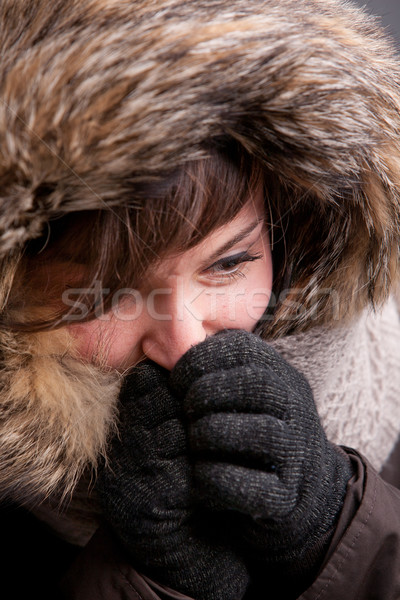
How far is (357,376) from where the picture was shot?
1082 mm

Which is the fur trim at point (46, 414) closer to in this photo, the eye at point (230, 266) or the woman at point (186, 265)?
the woman at point (186, 265)

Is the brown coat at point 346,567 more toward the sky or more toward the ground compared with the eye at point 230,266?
more toward the ground

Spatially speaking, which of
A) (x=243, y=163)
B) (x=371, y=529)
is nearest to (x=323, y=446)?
(x=371, y=529)

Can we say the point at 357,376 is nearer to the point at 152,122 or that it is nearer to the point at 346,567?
the point at 346,567

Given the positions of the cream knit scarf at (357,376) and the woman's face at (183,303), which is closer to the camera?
the woman's face at (183,303)

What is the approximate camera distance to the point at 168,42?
0.60 metres

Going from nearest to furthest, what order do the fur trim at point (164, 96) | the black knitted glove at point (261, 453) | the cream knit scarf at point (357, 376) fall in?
the fur trim at point (164, 96), the black knitted glove at point (261, 453), the cream knit scarf at point (357, 376)

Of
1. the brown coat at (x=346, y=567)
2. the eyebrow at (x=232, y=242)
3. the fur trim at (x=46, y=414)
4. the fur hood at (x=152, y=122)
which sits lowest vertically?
the brown coat at (x=346, y=567)

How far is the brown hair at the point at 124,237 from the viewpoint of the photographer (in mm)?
676

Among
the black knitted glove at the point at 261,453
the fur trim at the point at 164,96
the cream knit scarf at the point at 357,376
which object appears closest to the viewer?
the fur trim at the point at 164,96

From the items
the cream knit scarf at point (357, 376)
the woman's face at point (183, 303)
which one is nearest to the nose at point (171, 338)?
the woman's face at point (183, 303)

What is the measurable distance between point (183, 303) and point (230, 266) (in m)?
0.10

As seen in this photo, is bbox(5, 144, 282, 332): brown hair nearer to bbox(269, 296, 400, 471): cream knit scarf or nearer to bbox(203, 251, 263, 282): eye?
bbox(203, 251, 263, 282): eye

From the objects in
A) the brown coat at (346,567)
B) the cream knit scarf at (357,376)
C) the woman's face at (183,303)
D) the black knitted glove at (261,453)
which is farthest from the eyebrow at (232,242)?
the brown coat at (346,567)
